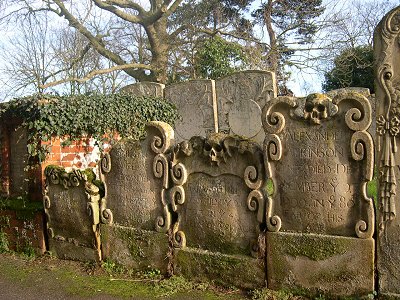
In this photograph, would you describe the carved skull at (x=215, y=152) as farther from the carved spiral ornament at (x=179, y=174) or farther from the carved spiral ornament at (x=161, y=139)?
the carved spiral ornament at (x=161, y=139)

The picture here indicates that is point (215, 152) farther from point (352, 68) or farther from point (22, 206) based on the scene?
point (352, 68)

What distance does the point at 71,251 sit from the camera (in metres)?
5.82

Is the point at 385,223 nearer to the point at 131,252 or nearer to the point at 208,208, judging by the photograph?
the point at 208,208

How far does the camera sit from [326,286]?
4023 millimetres

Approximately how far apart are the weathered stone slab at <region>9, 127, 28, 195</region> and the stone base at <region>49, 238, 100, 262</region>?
4.16 feet

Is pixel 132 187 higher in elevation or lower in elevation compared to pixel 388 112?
lower

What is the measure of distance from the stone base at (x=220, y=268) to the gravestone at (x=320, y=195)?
0.16 m

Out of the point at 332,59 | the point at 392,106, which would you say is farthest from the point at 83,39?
the point at 392,106

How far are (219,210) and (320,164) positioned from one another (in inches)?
46.9

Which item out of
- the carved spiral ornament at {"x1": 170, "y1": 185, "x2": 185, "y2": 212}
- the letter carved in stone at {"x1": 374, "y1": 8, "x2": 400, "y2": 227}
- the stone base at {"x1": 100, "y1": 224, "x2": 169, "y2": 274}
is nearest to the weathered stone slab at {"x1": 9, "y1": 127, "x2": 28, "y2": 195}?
the stone base at {"x1": 100, "y1": 224, "x2": 169, "y2": 274}

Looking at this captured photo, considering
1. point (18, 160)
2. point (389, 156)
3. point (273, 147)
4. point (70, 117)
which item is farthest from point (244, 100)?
point (389, 156)

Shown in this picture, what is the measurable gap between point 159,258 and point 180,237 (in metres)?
0.41

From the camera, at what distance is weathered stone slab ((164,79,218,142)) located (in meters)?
10.6

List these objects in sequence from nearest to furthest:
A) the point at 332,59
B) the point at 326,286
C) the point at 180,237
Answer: the point at 326,286, the point at 180,237, the point at 332,59
